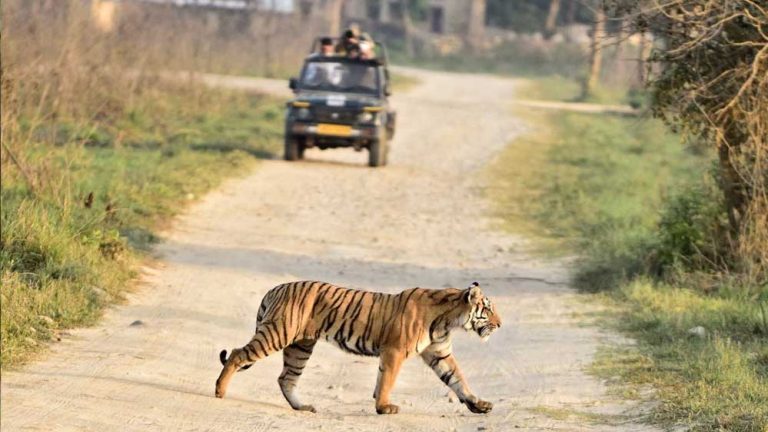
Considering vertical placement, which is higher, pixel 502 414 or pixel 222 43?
pixel 502 414

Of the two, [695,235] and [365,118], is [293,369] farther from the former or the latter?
[365,118]

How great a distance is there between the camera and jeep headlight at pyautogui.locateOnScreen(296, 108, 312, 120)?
23656 mm

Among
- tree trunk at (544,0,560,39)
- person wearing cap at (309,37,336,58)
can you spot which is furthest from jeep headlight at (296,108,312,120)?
tree trunk at (544,0,560,39)

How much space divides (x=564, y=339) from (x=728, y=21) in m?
3.53

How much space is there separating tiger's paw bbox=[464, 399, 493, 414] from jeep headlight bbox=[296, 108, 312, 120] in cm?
1517

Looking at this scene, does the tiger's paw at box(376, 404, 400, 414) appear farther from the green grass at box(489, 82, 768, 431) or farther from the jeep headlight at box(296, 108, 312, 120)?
the jeep headlight at box(296, 108, 312, 120)

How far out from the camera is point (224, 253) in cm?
1507

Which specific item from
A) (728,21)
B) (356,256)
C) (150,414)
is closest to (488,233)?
(356,256)

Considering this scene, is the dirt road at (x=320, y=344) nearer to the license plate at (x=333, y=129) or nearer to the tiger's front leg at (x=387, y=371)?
the tiger's front leg at (x=387, y=371)

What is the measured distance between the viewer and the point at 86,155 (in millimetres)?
20250

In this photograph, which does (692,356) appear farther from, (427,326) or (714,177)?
(714,177)

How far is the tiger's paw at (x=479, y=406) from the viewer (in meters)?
8.82

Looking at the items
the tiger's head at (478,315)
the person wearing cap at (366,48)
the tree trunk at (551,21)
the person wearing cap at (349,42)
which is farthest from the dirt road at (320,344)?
the tree trunk at (551,21)

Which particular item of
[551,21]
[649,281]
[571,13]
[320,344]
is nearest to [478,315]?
[320,344]
